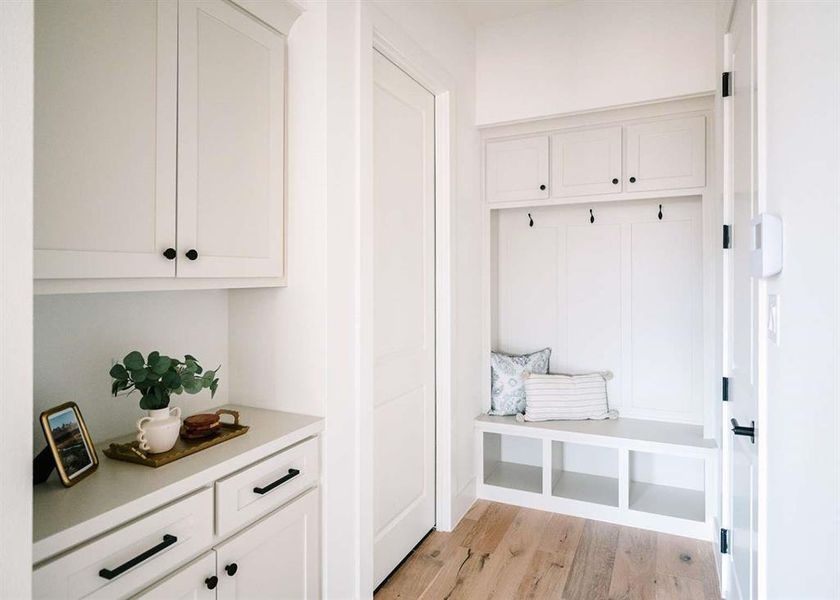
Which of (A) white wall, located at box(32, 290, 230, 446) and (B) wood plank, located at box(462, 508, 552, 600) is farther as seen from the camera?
(B) wood plank, located at box(462, 508, 552, 600)

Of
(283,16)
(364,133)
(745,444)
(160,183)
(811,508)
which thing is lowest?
(745,444)

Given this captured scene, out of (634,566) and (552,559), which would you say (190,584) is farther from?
(634,566)

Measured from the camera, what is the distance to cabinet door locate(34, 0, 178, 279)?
1.15 meters

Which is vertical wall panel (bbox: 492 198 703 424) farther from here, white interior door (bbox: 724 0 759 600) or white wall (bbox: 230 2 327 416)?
white wall (bbox: 230 2 327 416)

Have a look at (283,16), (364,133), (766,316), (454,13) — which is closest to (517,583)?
(766,316)

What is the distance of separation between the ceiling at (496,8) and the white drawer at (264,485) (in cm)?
248

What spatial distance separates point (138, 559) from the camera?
1165 millimetres

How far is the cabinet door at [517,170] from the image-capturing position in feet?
10.2

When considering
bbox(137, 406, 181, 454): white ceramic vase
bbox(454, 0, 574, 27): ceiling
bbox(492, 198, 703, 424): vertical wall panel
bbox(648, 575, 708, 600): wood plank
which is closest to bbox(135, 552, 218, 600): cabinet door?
bbox(137, 406, 181, 454): white ceramic vase

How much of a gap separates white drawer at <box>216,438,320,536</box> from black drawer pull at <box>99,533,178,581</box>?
16cm

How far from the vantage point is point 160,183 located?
140 centimetres

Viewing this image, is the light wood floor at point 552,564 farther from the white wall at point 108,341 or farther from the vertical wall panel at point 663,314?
the white wall at point 108,341

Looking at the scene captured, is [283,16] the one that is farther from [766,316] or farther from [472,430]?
[472,430]

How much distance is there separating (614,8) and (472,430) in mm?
2485
